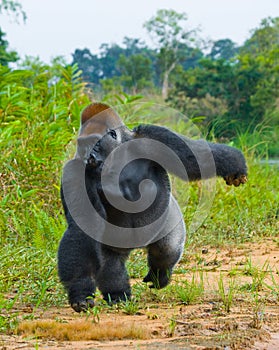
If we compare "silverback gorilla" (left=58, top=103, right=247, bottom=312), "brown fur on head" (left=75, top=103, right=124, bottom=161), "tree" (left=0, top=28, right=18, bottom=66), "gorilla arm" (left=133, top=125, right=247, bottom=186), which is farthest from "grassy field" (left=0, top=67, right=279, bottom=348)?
"tree" (left=0, top=28, right=18, bottom=66)

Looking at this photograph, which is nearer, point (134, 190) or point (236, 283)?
point (134, 190)

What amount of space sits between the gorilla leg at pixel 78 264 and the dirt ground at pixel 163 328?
109mm

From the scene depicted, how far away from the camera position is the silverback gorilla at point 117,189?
309 cm

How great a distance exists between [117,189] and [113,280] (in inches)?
17.4

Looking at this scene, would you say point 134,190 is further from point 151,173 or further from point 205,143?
point 205,143

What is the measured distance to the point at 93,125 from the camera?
10.6 feet

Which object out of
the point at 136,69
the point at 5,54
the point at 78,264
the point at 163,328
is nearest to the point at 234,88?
the point at 5,54

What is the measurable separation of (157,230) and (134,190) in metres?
0.27

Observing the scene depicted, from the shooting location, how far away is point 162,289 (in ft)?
11.6

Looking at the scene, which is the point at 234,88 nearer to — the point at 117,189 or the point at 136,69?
the point at 136,69

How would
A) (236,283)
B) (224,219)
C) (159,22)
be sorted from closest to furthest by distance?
(236,283) → (224,219) → (159,22)

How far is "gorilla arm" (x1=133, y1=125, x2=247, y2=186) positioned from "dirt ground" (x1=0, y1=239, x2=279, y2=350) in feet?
2.02

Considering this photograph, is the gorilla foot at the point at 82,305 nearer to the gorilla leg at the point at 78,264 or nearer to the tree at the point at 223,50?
the gorilla leg at the point at 78,264

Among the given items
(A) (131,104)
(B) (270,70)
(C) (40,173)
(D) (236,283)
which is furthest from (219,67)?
(D) (236,283)
